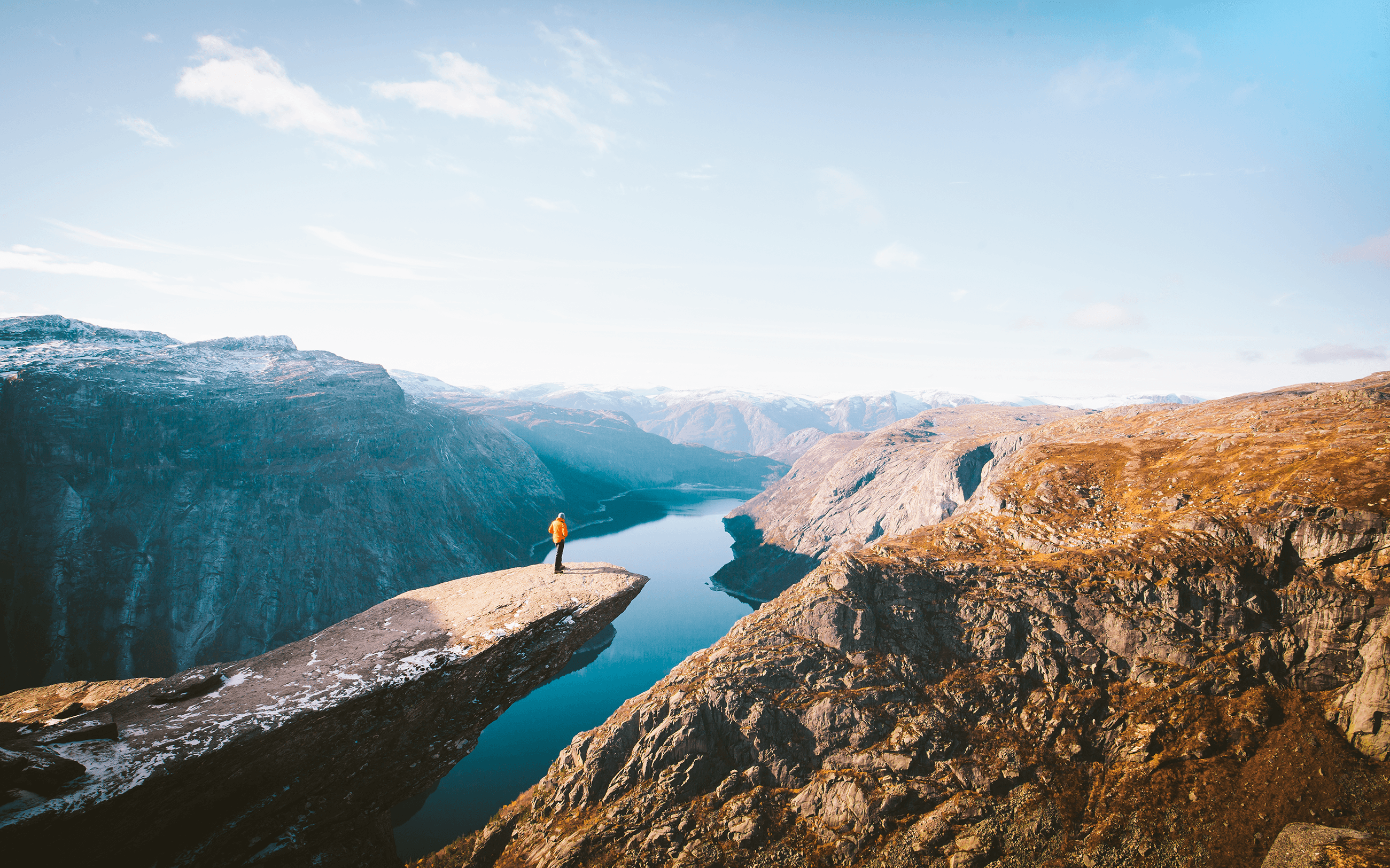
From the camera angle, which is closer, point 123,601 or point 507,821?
point 507,821

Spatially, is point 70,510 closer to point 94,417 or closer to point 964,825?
point 94,417

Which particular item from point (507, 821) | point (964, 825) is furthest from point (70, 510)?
point (964, 825)

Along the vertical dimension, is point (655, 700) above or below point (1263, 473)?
below

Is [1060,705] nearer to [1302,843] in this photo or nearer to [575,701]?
[1302,843]

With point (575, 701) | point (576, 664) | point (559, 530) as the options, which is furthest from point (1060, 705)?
point (576, 664)

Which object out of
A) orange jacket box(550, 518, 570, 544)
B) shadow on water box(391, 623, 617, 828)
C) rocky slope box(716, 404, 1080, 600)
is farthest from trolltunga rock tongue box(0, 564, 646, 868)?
rocky slope box(716, 404, 1080, 600)

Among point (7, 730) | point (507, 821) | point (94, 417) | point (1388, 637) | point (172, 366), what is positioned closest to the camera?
point (7, 730)
